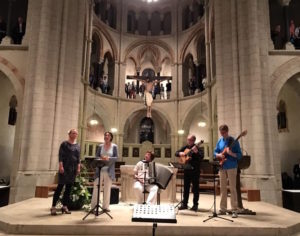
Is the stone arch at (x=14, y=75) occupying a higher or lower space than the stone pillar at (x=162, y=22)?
lower

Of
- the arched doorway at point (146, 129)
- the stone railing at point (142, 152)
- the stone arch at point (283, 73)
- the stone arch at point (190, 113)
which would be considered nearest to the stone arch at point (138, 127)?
the arched doorway at point (146, 129)

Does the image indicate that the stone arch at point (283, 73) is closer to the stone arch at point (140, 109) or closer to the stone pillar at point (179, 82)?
the stone pillar at point (179, 82)

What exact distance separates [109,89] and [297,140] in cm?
1254

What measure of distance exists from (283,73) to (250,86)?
1704mm

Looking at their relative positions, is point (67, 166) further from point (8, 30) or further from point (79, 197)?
point (8, 30)

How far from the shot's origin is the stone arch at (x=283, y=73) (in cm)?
1009

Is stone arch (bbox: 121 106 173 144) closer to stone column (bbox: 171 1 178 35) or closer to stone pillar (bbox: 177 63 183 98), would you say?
stone pillar (bbox: 177 63 183 98)

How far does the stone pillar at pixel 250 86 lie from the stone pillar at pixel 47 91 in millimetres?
5630

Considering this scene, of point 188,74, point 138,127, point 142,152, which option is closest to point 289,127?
point 142,152

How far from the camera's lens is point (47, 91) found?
983 centimetres

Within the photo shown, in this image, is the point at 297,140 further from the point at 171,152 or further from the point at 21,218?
the point at 21,218

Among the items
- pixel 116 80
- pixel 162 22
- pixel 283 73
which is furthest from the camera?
pixel 162 22

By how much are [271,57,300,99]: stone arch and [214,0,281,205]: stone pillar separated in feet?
1.64

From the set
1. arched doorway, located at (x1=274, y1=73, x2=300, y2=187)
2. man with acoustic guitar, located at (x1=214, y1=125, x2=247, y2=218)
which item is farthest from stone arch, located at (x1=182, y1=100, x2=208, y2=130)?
man with acoustic guitar, located at (x1=214, y1=125, x2=247, y2=218)
